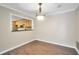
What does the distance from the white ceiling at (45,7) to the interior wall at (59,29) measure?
10cm

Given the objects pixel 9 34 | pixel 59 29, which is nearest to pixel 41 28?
pixel 59 29

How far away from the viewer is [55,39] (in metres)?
1.41

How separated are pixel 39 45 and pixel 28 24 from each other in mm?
421

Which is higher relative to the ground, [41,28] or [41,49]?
[41,28]

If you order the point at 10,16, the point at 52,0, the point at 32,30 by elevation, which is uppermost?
the point at 52,0

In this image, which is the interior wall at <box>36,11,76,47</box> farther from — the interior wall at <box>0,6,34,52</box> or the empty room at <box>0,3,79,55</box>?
the interior wall at <box>0,6,34,52</box>

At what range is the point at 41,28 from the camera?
149cm

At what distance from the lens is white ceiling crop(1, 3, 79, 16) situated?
46.6 inches

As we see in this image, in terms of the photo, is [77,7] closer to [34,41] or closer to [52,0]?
[52,0]

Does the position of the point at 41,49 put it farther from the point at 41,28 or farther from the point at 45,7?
the point at 45,7

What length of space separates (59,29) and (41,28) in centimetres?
32

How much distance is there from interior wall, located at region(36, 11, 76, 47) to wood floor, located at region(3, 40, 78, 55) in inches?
3.5

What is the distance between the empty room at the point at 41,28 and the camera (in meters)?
1.29

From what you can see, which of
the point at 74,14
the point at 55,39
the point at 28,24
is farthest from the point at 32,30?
the point at 74,14
